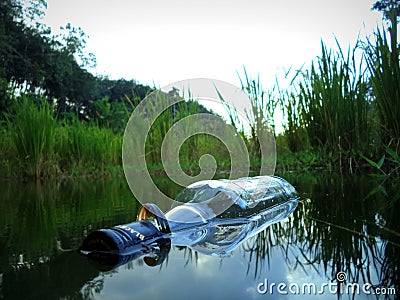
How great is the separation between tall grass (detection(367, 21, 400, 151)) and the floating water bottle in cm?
147

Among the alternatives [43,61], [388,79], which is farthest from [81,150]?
[43,61]

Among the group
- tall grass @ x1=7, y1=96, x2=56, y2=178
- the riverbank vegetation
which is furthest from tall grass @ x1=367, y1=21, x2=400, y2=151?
tall grass @ x1=7, y1=96, x2=56, y2=178

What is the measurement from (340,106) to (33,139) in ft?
11.1

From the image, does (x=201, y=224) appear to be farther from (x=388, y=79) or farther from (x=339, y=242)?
(x=388, y=79)

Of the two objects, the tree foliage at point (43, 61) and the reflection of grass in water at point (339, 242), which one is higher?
the tree foliage at point (43, 61)

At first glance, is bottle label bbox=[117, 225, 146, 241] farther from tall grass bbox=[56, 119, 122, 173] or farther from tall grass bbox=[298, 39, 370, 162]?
tall grass bbox=[56, 119, 122, 173]

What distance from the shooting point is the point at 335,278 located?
524 millimetres

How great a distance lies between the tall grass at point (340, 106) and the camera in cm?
343

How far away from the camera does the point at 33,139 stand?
4.18m

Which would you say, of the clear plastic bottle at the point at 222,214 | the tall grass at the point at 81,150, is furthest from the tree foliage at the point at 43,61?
the clear plastic bottle at the point at 222,214

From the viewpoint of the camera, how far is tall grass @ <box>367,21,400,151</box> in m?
2.36

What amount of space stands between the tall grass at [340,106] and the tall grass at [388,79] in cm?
82

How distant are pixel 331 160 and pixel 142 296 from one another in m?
3.61

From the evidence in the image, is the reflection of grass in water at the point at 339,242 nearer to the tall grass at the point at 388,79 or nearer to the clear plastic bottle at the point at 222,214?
the clear plastic bottle at the point at 222,214
